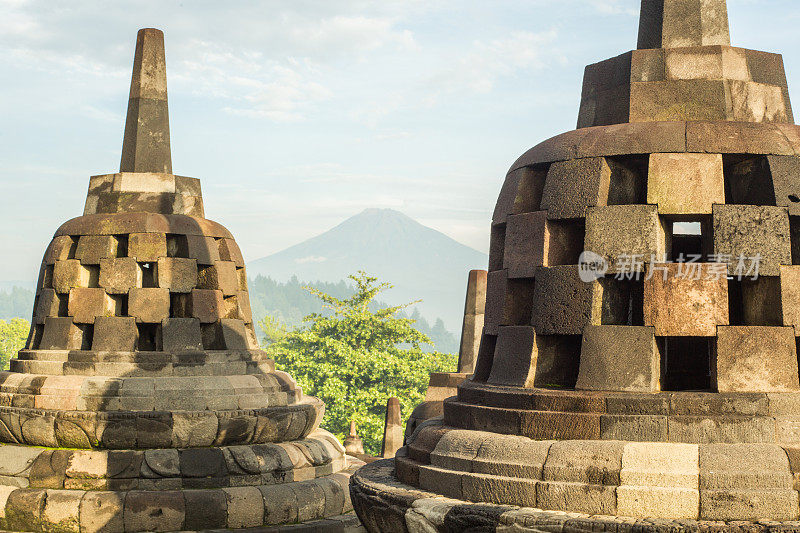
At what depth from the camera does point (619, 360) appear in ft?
18.9

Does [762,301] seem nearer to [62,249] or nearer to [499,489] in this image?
[499,489]

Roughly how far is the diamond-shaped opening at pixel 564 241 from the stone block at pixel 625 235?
286 mm

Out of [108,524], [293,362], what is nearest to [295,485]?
[108,524]

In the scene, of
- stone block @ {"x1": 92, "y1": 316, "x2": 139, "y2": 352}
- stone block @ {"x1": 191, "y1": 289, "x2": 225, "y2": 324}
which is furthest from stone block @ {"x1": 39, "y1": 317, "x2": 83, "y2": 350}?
stone block @ {"x1": 191, "y1": 289, "x2": 225, "y2": 324}

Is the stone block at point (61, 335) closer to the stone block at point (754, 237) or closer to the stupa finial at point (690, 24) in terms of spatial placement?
the stupa finial at point (690, 24)

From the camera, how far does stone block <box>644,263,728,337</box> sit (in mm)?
5697

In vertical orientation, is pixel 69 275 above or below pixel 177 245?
below

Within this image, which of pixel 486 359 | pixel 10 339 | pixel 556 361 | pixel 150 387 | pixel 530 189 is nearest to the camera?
pixel 556 361

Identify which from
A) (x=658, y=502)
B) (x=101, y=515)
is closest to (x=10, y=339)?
(x=101, y=515)

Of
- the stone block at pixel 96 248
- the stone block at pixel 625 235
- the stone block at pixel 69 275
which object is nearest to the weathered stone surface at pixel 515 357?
the stone block at pixel 625 235

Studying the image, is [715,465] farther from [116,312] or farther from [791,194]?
[116,312]

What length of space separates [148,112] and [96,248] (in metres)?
2.18

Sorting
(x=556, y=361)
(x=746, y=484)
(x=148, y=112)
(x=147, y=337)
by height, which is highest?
Answer: (x=148, y=112)

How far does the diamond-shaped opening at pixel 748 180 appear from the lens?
5969 mm
